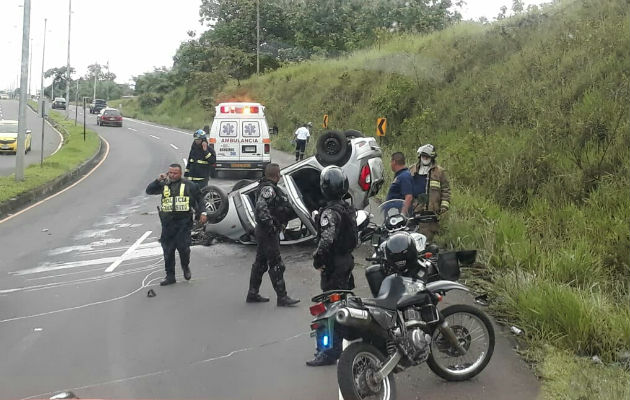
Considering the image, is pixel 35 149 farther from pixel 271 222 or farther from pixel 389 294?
pixel 389 294

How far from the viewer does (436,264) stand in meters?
5.45

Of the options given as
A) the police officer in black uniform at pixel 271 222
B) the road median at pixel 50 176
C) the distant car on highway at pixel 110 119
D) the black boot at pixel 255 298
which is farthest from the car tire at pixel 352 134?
the distant car on highway at pixel 110 119

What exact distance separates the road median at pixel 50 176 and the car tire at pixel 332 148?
888cm

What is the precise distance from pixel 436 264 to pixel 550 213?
18.7 ft

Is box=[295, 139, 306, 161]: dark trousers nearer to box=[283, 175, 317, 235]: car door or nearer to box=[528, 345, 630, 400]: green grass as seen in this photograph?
box=[283, 175, 317, 235]: car door

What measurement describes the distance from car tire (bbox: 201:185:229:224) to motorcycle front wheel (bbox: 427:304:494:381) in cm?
583

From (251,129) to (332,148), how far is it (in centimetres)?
1047

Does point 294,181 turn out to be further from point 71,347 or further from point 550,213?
point 71,347

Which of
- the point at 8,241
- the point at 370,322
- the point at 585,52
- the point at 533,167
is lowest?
the point at 8,241

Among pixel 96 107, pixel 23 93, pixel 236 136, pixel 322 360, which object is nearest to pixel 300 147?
pixel 236 136

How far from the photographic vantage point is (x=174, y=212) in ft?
27.6

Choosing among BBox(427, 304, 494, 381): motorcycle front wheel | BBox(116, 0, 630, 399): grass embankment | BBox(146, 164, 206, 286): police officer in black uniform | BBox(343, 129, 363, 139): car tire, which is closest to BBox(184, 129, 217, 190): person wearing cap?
BBox(343, 129, 363, 139): car tire

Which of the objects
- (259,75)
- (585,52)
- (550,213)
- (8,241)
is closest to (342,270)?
(550,213)

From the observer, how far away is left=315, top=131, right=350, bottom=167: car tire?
32.6 feet
